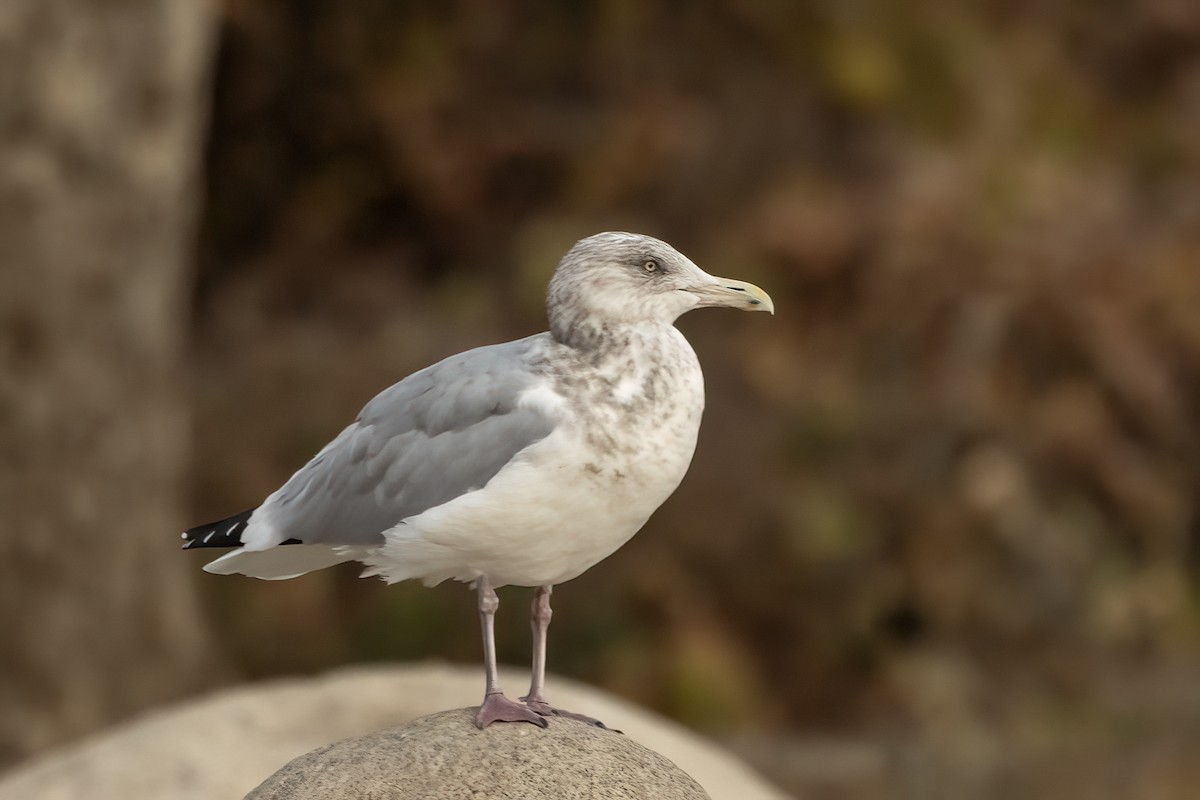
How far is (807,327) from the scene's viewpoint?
9.21 m

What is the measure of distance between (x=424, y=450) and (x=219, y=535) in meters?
0.46

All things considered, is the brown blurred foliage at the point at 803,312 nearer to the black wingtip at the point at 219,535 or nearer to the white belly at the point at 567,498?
the black wingtip at the point at 219,535

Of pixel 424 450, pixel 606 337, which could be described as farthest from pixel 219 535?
pixel 606 337

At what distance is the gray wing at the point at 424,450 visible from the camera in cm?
282

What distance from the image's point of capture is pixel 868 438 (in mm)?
8812

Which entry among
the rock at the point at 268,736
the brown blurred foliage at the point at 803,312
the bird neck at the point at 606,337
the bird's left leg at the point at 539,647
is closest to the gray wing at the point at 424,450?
the bird neck at the point at 606,337

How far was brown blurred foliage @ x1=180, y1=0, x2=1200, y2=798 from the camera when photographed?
8570mm

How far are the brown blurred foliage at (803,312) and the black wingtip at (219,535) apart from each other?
533cm

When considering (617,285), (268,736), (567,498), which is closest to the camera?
(567,498)

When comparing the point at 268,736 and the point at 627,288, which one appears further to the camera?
the point at 268,736

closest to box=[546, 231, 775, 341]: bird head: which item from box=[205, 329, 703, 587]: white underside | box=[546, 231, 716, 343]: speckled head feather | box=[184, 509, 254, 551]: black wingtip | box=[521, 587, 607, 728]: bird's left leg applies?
box=[546, 231, 716, 343]: speckled head feather

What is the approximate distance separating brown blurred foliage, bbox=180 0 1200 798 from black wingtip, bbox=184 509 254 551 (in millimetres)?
5328

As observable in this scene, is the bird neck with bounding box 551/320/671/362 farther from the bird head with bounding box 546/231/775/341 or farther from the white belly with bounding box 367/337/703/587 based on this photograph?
the white belly with bounding box 367/337/703/587

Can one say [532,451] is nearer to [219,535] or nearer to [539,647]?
[539,647]
